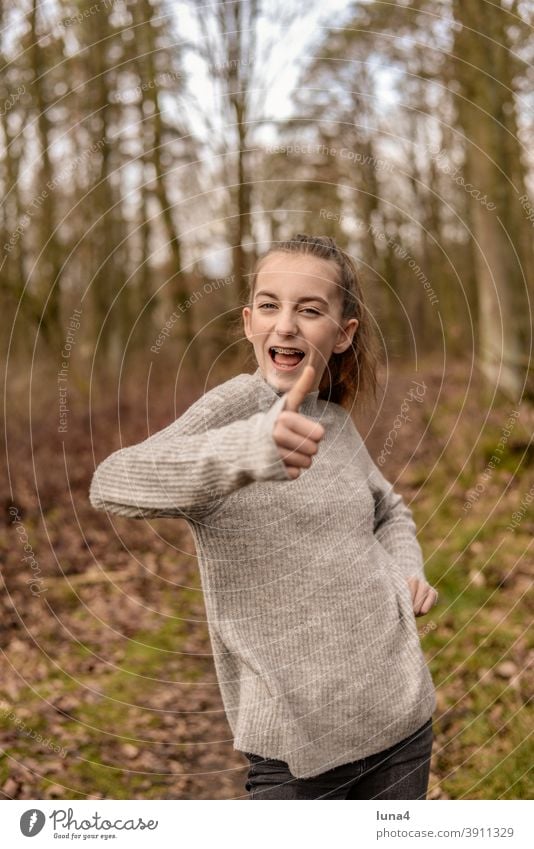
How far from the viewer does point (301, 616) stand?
2072 millimetres

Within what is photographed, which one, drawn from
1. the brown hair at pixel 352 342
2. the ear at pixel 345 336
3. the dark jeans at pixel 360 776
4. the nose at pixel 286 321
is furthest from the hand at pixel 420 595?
the nose at pixel 286 321

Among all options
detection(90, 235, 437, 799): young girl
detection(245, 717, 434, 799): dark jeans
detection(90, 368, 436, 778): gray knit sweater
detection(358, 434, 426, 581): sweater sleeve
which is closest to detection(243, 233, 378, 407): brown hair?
detection(90, 235, 437, 799): young girl

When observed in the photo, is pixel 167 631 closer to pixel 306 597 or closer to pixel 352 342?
pixel 352 342

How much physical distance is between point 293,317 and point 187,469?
0.57 meters

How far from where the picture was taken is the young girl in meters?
2.03

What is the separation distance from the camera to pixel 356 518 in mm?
2209

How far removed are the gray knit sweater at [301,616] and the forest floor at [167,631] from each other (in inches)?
20.2

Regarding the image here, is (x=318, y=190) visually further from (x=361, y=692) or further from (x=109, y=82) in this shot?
(x=361, y=692)

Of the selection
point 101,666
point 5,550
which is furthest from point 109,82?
point 101,666

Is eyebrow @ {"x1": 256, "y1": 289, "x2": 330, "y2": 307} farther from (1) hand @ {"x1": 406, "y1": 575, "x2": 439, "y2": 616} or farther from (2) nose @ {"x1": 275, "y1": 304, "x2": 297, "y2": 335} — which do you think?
(1) hand @ {"x1": 406, "y1": 575, "x2": 439, "y2": 616}

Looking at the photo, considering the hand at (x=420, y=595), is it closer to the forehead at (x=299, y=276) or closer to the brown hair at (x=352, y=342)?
the brown hair at (x=352, y=342)
